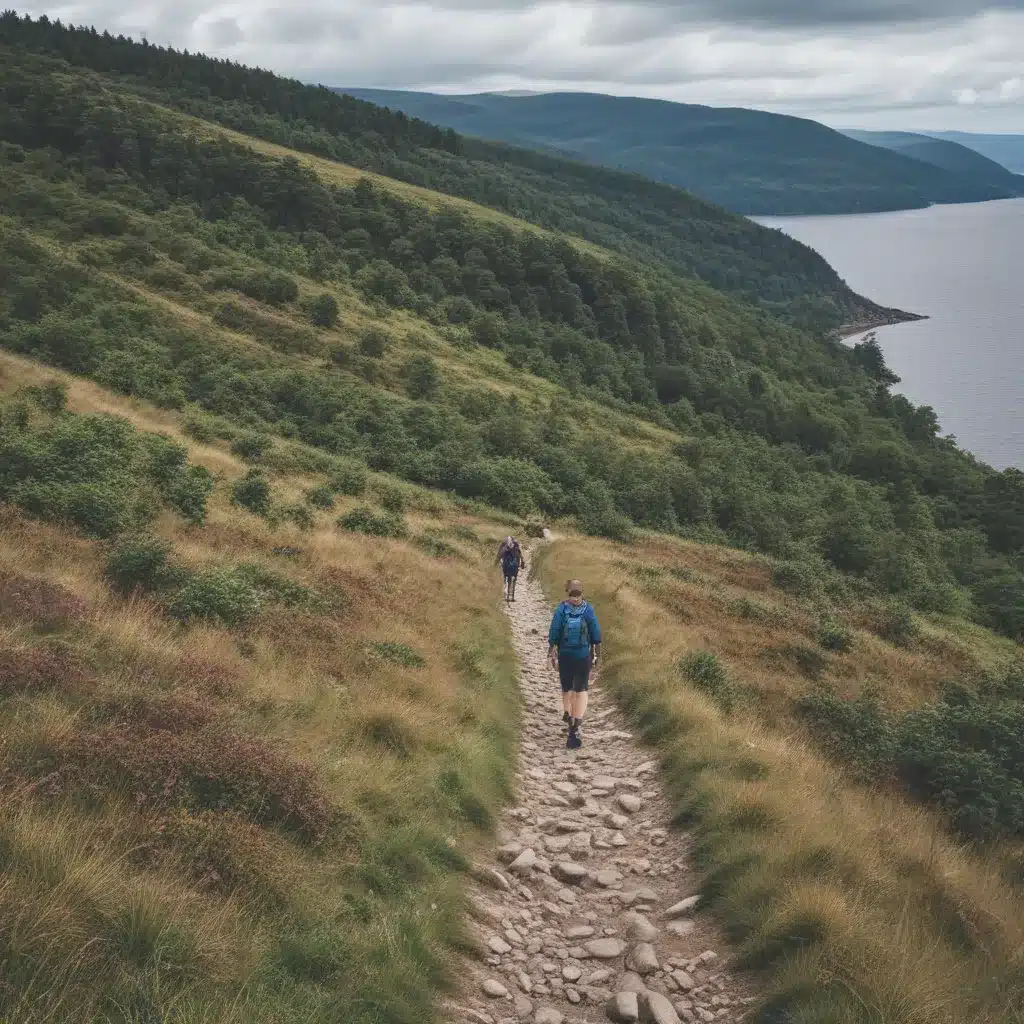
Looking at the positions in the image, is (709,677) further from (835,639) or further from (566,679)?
(835,639)

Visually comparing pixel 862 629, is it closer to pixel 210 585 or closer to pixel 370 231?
pixel 210 585

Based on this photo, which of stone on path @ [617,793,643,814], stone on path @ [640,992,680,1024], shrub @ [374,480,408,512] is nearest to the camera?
stone on path @ [640,992,680,1024]

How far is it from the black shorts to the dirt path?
984 millimetres

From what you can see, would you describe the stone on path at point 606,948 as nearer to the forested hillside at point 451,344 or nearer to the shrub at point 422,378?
the forested hillside at point 451,344

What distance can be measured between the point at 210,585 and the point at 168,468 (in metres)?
8.75

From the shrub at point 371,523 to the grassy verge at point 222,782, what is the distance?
Result: 31.0ft

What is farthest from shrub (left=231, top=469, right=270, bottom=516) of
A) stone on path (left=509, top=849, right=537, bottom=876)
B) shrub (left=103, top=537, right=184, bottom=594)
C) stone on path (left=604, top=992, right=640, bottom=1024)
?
stone on path (left=604, top=992, right=640, bottom=1024)

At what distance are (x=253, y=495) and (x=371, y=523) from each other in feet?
13.3

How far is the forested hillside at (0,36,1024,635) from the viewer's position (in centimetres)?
4441

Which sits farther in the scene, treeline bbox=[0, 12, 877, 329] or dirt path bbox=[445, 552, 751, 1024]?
treeline bbox=[0, 12, 877, 329]

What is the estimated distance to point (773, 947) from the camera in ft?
21.1

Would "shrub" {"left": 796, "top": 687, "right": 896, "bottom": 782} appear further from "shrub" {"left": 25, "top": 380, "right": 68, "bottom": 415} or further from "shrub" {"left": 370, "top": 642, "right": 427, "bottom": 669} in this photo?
"shrub" {"left": 25, "top": 380, "right": 68, "bottom": 415}

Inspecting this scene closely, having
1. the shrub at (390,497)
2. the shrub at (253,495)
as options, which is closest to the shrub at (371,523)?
the shrub at (253,495)

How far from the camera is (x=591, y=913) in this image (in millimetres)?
7742
